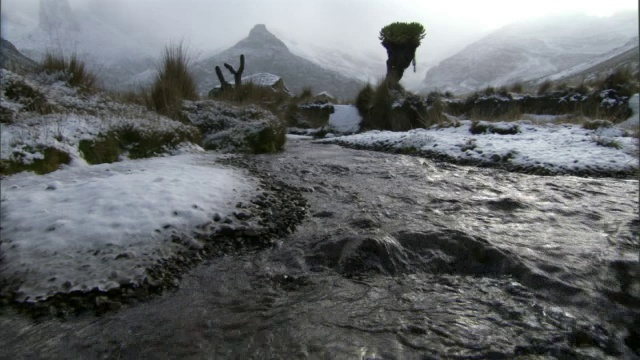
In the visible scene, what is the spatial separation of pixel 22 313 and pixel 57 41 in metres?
6.05

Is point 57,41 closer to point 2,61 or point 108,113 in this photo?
point 2,61

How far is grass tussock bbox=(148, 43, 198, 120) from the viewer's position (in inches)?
249

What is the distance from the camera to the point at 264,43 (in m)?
125

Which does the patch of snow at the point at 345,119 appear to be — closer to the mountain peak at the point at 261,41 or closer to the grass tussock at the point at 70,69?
the grass tussock at the point at 70,69

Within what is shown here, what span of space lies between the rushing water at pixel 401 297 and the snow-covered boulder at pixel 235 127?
350cm

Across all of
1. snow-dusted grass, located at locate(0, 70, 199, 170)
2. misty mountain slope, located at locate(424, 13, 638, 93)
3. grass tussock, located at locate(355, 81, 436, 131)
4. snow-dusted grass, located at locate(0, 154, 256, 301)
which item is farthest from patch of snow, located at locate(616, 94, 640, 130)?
misty mountain slope, located at locate(424, 13, 638, 93)

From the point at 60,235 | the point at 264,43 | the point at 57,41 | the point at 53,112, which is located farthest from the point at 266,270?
the point at 264,43

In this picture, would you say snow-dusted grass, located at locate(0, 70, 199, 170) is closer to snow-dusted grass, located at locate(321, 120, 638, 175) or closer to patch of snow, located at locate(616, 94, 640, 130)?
snow-dusted grass, located at locate(321, 120, 638, 175)

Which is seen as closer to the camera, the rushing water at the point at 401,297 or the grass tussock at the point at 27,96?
the rushing water at the point at 401,297

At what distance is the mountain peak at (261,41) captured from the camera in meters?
123

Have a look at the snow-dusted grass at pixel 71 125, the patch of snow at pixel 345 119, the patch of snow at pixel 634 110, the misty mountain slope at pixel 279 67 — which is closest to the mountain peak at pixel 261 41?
the misty mountain slope at pixel 279 67

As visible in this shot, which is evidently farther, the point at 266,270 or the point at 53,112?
the point at 53,112

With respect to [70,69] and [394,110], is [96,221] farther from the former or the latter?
[394,110]

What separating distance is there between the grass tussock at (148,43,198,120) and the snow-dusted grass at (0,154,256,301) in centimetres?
339
